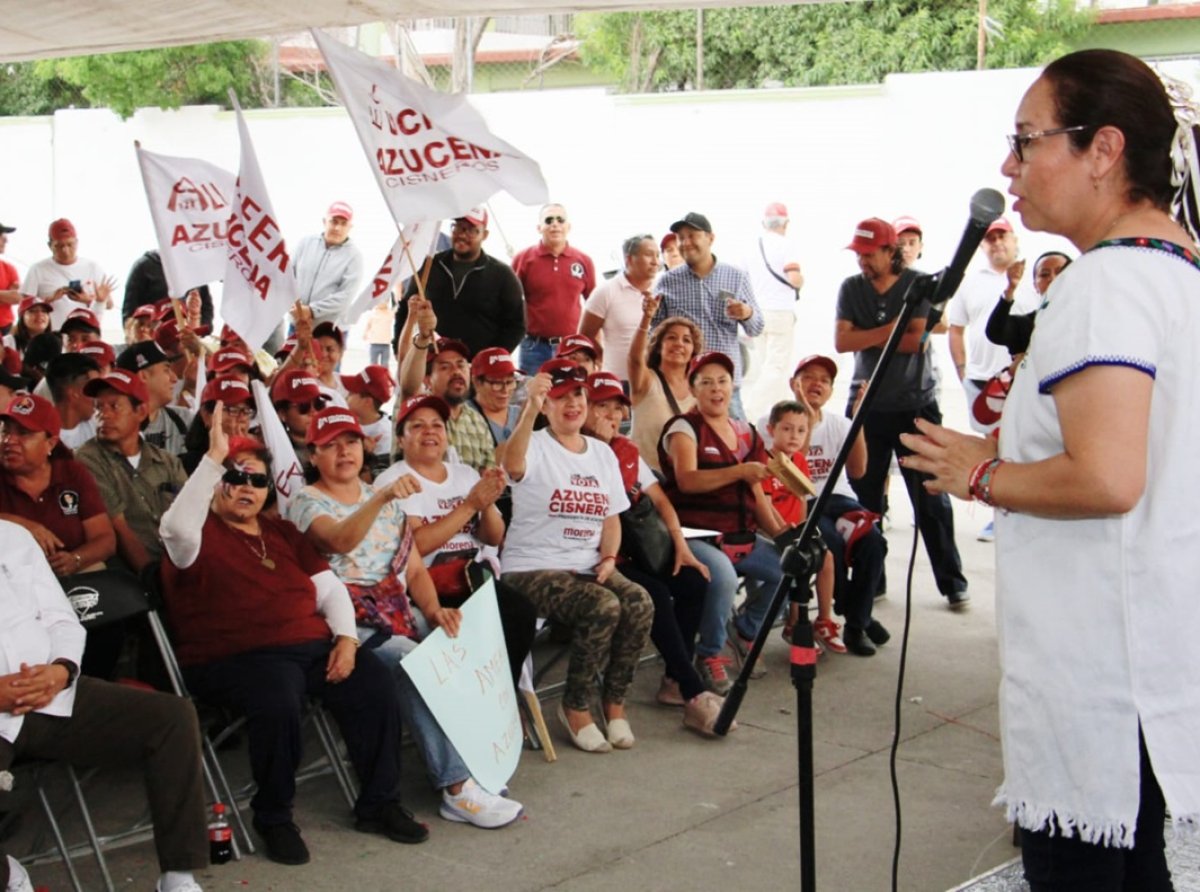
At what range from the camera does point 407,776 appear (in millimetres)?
5406

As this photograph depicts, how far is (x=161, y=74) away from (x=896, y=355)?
17327 mm

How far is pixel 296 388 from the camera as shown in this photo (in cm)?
639

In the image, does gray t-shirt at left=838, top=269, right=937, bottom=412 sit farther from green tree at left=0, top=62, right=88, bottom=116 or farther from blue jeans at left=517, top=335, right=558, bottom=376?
green tree at left=0, top=62, right=88, bottom=116

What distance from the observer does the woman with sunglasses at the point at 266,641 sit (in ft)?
15.1

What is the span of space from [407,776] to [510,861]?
89 cm

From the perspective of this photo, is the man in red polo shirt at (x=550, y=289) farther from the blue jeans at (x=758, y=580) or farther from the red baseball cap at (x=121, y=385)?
the red baseball cap at (x=121, y=385)

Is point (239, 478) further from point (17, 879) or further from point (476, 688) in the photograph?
point (17, 879)

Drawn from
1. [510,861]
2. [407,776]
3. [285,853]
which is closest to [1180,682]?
[510,861]

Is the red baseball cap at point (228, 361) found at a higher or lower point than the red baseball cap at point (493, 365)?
higher

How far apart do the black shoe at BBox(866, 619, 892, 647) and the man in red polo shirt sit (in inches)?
131

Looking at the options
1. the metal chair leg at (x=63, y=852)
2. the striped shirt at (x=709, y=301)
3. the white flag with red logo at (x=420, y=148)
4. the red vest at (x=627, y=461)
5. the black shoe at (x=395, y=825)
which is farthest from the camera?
the striped shirt at (x=709, y=301)

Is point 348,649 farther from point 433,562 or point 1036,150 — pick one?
point 1036,150

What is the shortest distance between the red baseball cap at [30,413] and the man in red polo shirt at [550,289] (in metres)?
4.85

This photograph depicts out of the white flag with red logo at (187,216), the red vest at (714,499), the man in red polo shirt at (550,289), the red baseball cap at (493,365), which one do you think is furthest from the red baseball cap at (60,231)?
the red vest at (714,499)
